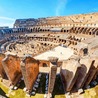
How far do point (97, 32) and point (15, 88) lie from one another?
40871 mm

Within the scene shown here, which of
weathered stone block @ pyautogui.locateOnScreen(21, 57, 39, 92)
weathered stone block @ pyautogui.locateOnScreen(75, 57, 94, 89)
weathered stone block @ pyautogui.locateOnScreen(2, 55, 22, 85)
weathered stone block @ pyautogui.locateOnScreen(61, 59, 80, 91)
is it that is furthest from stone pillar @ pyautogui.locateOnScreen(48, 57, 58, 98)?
weathered stone block @ pyautogui.locateOnScreen(2, 55, 22, 85)

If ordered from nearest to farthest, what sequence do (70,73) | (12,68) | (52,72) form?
1. (52,72)
2. (70,73)
3. (12,68)

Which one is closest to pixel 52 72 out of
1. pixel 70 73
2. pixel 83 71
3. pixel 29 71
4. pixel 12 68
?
pixel 70 73

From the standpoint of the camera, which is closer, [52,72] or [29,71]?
[52,72]

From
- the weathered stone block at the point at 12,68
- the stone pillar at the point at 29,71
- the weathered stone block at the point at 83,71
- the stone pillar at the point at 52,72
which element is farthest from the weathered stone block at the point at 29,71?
the weathered stone block at the point at 83,71

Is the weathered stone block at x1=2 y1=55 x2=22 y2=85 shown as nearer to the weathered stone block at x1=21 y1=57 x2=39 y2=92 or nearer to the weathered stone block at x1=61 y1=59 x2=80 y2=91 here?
the weathered stone block at x1=21 y1=57 x2=39 y2=92

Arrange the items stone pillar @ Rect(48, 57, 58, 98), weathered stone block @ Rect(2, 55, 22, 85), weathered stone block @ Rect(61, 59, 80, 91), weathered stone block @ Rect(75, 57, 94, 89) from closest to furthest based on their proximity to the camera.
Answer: stone pillar @ Rect(48, 57, 58, 98) → weathered stone block @ Rect(61, 59, 80, 91) → weathered stone block @ Rect(75, 57, 94, 89) → weathered stone block @ Rect(2, 55, 22, 85)

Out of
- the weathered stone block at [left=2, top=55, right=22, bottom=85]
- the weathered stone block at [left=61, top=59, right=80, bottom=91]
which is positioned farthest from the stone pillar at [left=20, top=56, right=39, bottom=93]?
the weathered stone block at [left=61, top=59, right=80, bottom=91]

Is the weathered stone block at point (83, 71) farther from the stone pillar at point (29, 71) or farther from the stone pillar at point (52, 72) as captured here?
the stone pillar at point (29, 71)

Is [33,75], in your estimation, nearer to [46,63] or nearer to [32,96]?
[32,96]

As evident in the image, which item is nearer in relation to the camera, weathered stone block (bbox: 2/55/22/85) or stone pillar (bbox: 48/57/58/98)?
stone pillar (bbox: 48/57/58/98)

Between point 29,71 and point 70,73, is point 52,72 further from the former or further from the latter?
point 29,71

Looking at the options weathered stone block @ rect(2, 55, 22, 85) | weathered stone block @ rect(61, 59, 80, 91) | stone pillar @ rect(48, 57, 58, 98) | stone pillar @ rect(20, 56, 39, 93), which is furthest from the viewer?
weathered stone block @ rect(2, 55, 22, 85)

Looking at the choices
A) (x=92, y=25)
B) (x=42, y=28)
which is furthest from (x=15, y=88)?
(x=42, y=28)
